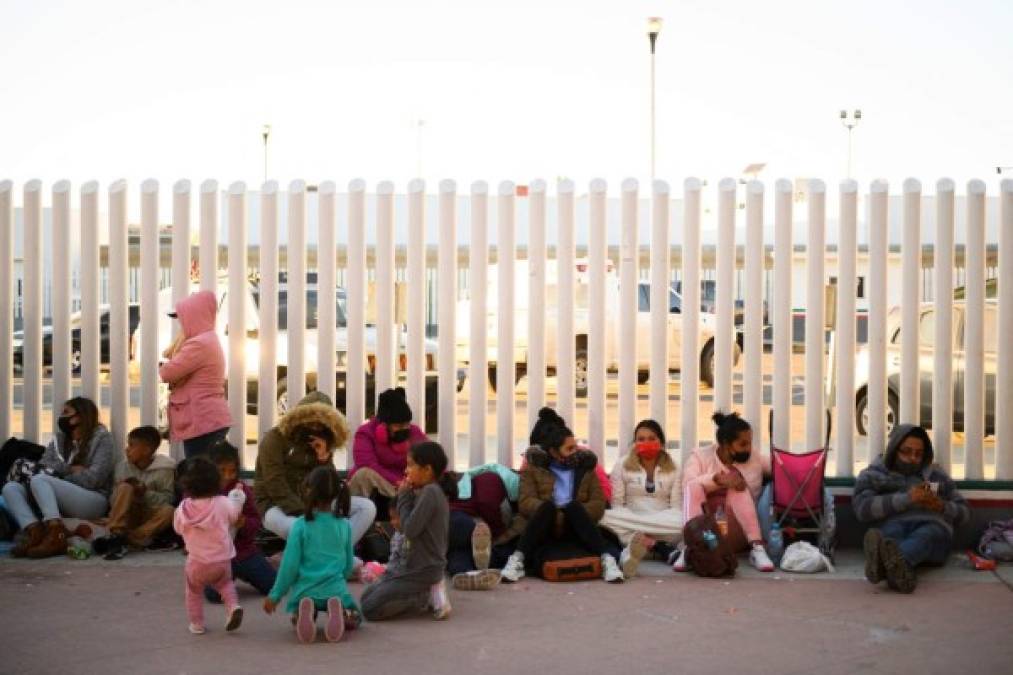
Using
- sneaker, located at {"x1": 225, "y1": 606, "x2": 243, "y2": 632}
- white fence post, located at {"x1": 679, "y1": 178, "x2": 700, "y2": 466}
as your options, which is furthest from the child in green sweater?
white fence post, located at {"x1": 679, "y1": 178, "x2": 700, "y2": 466}

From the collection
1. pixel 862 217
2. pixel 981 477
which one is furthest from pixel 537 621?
pixel 862 217

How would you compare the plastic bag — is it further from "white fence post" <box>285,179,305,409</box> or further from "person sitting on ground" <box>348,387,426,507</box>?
"white fence post" <box>285,179,305,409</box>

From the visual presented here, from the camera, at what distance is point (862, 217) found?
20.7 metres

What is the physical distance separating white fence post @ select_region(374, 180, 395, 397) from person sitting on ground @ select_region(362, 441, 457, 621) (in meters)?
2.30

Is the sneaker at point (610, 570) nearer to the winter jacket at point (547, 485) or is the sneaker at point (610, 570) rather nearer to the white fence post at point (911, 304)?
the winter jacket at point (547, 485)

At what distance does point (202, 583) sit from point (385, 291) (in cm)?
314

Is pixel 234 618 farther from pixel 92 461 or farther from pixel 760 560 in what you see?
pixel 760 560

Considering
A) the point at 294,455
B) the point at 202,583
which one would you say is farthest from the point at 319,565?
the point at 294,455

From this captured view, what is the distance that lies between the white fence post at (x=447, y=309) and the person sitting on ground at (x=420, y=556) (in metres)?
2.16

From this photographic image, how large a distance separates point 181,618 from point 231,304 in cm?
299

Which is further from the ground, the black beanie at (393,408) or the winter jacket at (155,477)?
the black beanie at (393,408)

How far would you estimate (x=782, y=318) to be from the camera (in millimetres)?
9555

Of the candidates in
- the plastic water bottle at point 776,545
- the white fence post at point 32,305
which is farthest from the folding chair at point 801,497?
the white fence post at point 32,305

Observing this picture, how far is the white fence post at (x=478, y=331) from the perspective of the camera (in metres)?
9.70
